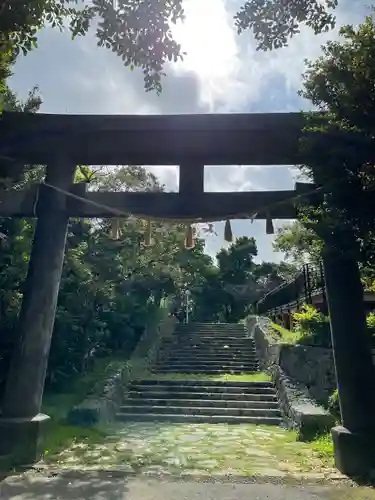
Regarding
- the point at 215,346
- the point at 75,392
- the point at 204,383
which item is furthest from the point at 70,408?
the point at 215,346

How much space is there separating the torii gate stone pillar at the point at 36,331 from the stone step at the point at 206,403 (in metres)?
5.84

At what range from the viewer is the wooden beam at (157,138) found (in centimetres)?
709

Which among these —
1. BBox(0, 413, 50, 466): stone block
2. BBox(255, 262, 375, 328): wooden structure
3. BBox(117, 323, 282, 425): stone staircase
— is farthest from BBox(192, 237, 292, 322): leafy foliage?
BBox(0, 413, 50, 466): stone block

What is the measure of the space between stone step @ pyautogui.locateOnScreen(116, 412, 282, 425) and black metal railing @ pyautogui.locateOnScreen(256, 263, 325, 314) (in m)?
3.92

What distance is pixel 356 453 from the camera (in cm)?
600

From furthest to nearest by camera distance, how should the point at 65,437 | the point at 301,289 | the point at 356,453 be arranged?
the point at 301,289 → the point at 65,437 → the point at 356,453

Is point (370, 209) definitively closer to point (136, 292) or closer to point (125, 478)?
point (125, 478)

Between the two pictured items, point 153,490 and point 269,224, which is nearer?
point 153,490

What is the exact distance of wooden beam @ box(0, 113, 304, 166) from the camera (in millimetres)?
7094

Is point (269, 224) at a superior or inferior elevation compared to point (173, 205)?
inferior

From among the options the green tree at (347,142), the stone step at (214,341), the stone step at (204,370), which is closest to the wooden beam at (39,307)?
the green tree at (347,142)

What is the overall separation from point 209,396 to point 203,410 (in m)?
0.92

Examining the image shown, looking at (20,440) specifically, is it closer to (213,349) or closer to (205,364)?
(205,364)

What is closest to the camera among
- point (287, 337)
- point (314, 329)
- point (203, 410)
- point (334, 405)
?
point (334, 405)
